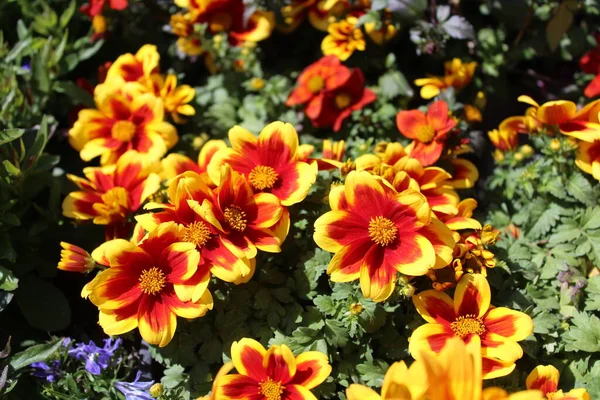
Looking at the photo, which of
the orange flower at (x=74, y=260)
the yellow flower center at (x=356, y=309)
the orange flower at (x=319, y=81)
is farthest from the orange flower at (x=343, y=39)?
the orange flower at (x=74, y=260)

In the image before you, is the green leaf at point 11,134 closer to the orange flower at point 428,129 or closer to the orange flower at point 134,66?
the orange flower at point 134,66

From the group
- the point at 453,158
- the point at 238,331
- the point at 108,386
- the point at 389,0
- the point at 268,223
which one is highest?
the point at 389,0

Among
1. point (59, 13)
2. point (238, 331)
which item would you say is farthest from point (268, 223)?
point (59, 13)

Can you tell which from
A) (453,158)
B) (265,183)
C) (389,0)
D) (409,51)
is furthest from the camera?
(409,51)

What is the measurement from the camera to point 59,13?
10.5 feet

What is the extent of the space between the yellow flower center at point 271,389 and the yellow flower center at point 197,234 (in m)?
0.44

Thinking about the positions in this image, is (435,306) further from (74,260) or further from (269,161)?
(74,260)

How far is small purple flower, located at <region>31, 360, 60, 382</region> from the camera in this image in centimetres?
208

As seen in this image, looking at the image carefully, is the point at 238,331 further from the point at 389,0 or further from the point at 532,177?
the point at 389,0

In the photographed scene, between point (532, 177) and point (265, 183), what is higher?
point (265, 183)

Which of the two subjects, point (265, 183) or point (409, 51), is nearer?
point (265, 183)

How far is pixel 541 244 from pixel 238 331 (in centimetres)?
119

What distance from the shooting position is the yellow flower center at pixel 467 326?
1.80m

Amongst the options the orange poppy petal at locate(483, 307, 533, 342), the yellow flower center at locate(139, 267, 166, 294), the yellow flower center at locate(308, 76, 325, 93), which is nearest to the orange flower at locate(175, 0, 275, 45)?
the yellow flower center at locate(308, 76, 325, 93)
